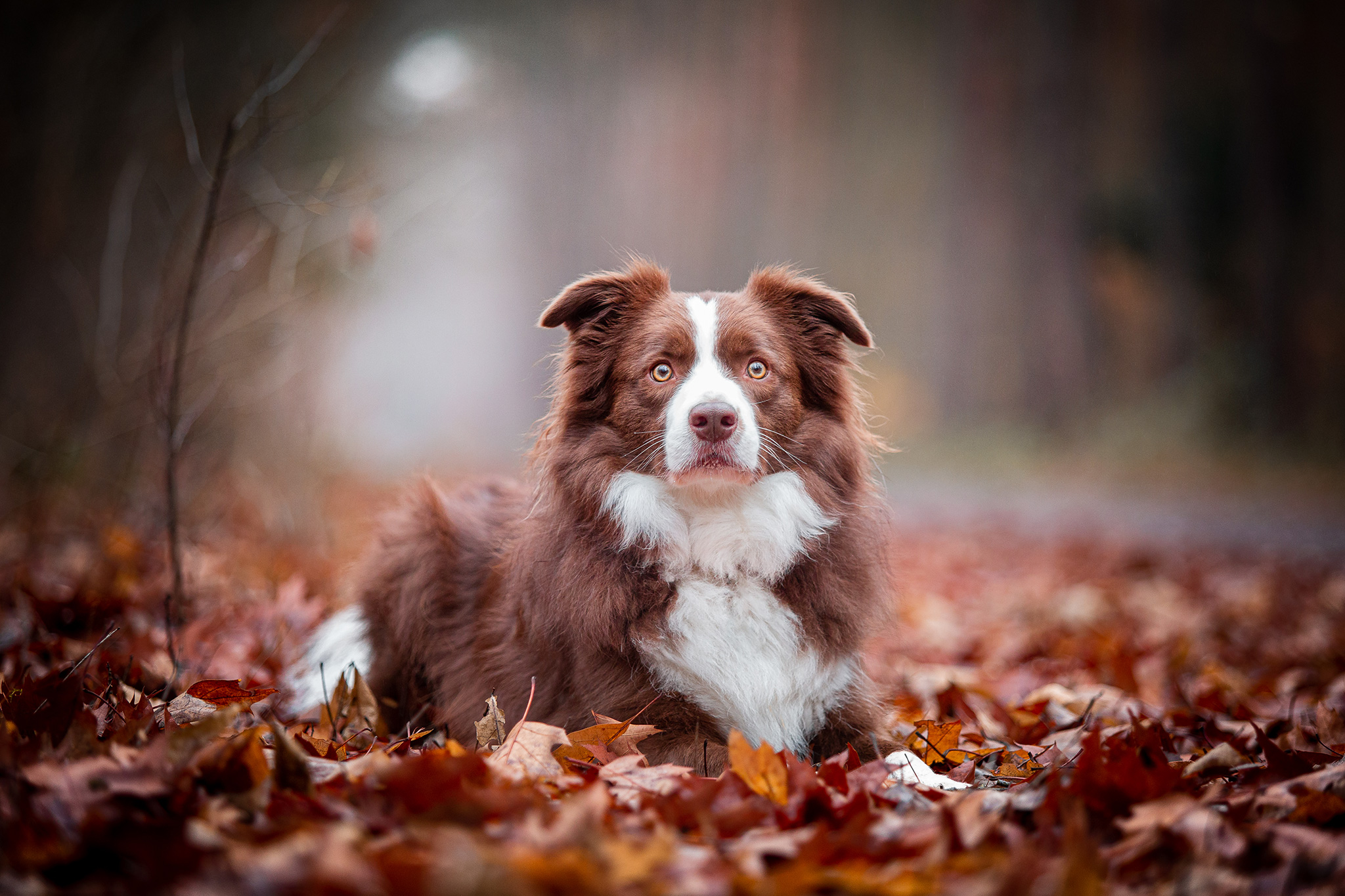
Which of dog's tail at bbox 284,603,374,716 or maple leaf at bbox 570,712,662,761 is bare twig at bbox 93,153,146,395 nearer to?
dog's tail at bbox 284,603,374,716

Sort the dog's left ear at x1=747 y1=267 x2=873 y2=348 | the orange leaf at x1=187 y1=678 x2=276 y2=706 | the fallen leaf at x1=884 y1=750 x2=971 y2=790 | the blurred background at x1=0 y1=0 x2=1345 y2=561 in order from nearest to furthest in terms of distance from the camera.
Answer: the fallen leaf at x1=884 y1=750 x2=971 y2=790 < the orange leaf at x1=187 y1=678 x2=276 y2=706 < the dog's left ear at x1=747 y1=267 x2=873 y2=348 < the blurred background at x1=0 y1=0 x2=1345 y2=561

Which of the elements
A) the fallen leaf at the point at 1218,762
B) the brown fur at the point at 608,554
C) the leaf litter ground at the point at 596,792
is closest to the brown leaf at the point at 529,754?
the leaf litter ground at the point at 596,792

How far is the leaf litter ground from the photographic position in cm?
153

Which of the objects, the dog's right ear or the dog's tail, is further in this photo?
the dog's tail

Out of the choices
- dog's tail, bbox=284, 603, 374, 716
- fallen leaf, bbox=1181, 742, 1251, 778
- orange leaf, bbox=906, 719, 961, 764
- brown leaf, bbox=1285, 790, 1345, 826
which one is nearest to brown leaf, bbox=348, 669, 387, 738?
dog's tail, bbox=284, 603, 374, 716

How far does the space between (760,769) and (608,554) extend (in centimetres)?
97

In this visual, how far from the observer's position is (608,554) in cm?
289

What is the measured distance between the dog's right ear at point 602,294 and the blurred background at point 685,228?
0.34m

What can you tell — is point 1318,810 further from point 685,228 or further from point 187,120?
point 685,228

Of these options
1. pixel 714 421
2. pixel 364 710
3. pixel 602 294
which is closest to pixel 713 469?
pixel 714 421

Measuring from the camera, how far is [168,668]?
3.22 meters

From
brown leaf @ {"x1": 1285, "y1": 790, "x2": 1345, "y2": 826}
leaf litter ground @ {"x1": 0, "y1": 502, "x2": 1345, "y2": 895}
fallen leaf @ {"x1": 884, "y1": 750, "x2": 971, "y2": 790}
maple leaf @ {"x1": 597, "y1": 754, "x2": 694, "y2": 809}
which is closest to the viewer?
leaf litter ground @ {"x1": 0, "y1": 502, "x2": 1345, "y2": 895}

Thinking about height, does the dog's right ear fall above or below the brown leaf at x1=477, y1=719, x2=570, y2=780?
above

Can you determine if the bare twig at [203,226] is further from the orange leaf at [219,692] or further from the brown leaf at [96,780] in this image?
the brown leaf at [96,780]
